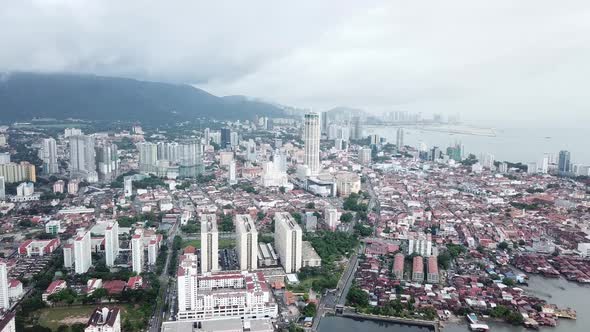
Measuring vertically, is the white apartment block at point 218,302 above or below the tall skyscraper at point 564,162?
below

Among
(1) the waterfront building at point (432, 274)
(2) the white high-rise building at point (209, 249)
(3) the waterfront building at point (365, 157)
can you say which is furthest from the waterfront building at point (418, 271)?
(3) the waterfront building at point (365, 157)

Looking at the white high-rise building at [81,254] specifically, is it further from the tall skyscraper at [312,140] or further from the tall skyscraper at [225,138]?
the tall skyscraper at [225,138]

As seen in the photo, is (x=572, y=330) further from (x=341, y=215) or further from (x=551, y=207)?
(x=551, y=207)

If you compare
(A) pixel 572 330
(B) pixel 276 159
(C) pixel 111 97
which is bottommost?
(A) pixel 572 330

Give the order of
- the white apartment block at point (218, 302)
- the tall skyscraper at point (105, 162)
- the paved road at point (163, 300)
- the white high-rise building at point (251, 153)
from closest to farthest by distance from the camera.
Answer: the paved road at point (163, 300) < the white apartment block at point (218, 302) < the tall skyscraper at point (105, 162) < the white high-rise building at point (251, 153)

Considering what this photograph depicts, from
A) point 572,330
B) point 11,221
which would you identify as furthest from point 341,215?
point 11,221

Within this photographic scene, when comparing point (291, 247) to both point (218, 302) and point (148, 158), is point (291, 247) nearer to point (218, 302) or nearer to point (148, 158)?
point (218, 302)

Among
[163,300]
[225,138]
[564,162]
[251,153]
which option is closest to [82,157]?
[251,153]
